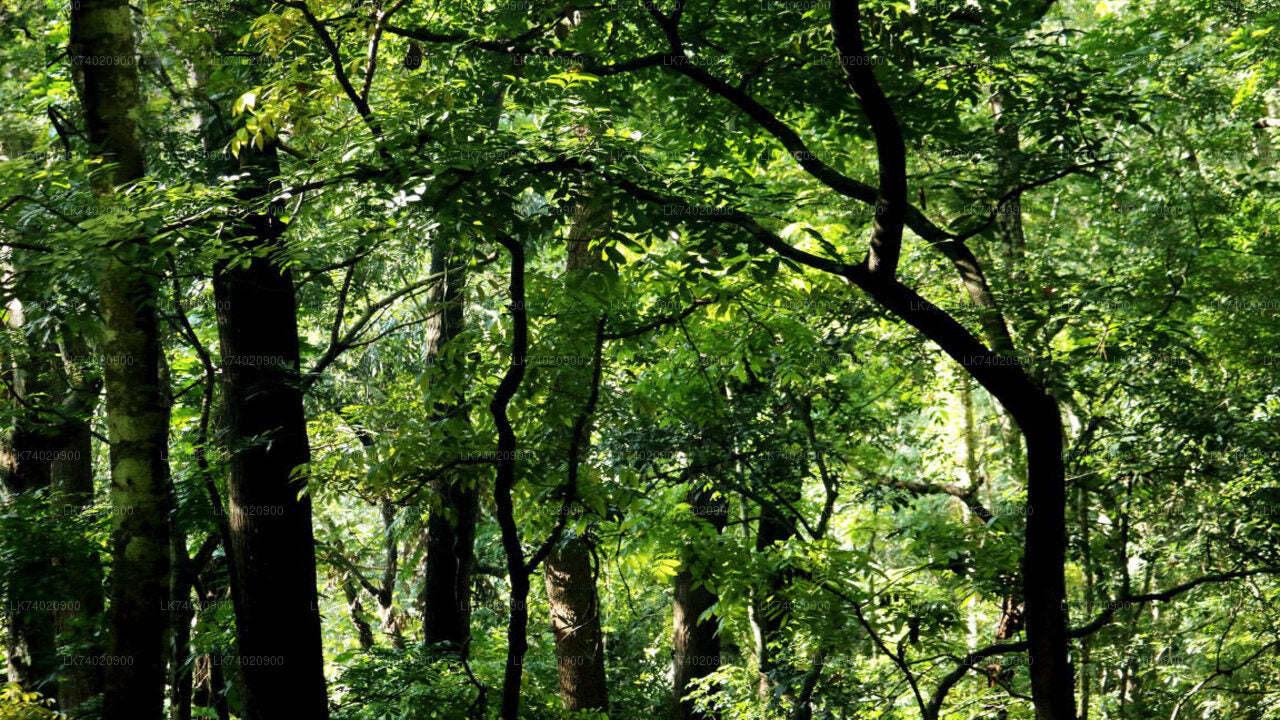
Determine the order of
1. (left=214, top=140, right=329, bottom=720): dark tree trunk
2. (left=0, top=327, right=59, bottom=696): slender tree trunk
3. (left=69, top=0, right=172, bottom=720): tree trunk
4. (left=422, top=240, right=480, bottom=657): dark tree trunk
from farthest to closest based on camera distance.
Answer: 1. (left=422, top=240, right=480, bottom=657): dark tree trunk
2. (left=0, top=327, right=59, bottom=696): slender tree trunk
3. (left=214, top=140, right=329, bottom=720): dark tree trunk
4. (left=69, top=0, right=172, bottom=720): tree trunk

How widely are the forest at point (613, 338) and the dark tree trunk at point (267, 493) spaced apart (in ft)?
0.08

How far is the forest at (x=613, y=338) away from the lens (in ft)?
14.4

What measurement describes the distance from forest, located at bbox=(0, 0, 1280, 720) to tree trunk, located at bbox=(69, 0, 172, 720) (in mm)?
18

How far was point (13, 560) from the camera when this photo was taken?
241 inches

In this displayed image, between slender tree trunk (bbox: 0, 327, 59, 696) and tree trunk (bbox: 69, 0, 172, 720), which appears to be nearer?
tree trunk (bbox: 69, 0, 172, 720)

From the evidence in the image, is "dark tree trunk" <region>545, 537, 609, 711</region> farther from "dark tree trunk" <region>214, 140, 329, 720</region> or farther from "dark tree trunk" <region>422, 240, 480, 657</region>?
"dark tree trunk" <region>214, 140, 329, 720</region>

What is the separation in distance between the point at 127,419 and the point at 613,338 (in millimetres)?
2581

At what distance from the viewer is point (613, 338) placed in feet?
16.1

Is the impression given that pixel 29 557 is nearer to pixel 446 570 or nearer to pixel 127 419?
pixel 127 419

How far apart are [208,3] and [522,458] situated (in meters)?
3.71

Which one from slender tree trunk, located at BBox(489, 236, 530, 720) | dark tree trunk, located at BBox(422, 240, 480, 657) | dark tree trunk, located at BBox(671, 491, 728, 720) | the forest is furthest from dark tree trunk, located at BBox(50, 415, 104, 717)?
dark tree trunk, located at BBox(671, 491, 728, 720)

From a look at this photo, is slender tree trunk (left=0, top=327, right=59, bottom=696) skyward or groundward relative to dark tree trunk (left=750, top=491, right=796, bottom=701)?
skyward

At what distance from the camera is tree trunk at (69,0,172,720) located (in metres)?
4.40

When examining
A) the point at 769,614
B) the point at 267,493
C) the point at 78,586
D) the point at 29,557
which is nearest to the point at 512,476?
the point at 267,493
